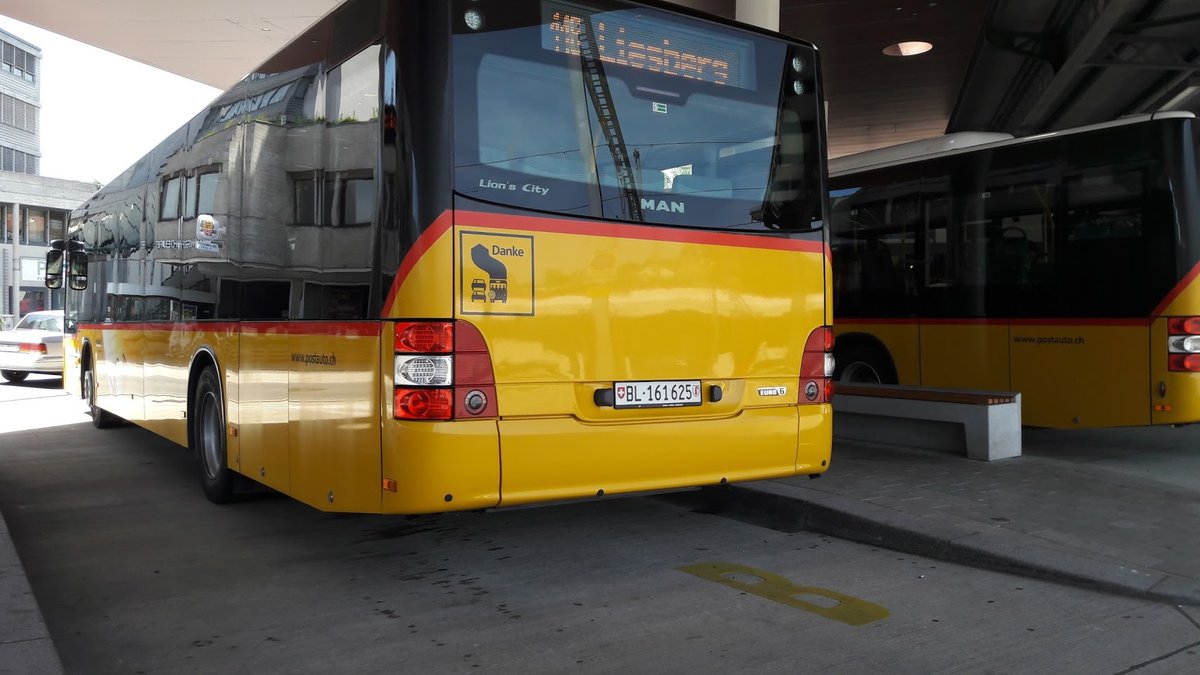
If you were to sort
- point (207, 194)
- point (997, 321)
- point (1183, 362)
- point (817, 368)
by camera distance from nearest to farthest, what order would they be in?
point (817, 368) < point (207, 194) < point (1183, 362) < point (997, 321)

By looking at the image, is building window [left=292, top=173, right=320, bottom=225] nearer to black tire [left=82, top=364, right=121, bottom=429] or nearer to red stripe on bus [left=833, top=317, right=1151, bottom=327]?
red stripe on bus [left=833, top=317, right=1151, bottom=327]

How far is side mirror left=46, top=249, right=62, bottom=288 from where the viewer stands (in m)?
12.7

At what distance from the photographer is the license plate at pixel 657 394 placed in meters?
5.28

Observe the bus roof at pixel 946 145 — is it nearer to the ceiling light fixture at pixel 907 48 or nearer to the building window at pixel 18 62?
the ceiling light fixture at pixel 907 48

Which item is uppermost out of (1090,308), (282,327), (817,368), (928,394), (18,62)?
(18,62)

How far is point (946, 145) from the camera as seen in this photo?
10.6 meters

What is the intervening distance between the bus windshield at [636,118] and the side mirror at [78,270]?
8768 mm

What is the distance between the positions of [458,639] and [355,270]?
196cm

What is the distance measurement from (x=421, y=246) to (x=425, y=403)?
76 centimetres

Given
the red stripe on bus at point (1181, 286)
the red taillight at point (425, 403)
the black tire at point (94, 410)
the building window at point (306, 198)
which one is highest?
the building window at point (306, 198)

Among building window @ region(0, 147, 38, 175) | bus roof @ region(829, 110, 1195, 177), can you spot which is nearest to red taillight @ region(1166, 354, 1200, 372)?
bus roof @ region(829, 110, 1195, 177)

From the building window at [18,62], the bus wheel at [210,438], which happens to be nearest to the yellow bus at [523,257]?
the bus wheel at [210,438]

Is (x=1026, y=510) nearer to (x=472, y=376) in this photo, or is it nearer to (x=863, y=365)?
(x=472, y=376)

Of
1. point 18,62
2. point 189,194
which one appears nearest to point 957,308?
point 189,194
